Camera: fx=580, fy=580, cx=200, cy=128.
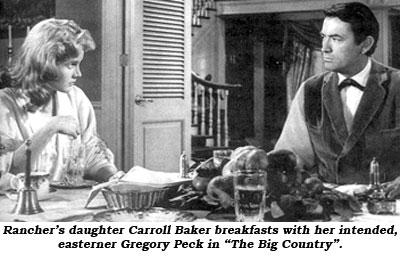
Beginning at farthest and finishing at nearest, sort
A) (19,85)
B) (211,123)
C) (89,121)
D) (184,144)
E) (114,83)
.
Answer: (211,123)
(184,144)
(114,83)
(89,121)
(19,85)

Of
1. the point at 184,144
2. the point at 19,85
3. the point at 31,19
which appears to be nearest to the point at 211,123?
the point at 184,144

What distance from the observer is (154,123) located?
127 inches

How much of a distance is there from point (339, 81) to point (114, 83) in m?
1.33

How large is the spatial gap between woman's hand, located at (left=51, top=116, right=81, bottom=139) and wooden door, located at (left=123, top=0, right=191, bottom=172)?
2.80ft

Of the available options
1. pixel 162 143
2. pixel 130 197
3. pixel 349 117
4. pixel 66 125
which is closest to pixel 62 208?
pixel 130 197

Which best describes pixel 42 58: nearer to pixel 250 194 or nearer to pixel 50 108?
pixel 50 108

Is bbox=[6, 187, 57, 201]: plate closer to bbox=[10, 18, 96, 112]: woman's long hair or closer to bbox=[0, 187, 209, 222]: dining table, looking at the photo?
bbox=[0, 187, 209, 222]: dining table

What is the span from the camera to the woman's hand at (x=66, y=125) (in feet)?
7.03

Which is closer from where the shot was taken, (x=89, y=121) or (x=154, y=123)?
(x=89, y=121)

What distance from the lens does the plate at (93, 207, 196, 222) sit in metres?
1.30

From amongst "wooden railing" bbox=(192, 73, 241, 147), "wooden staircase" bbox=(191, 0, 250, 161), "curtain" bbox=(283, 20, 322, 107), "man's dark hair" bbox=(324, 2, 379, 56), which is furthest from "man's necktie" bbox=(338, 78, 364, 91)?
"curtain" bbox=(283, 20, 322, 107)

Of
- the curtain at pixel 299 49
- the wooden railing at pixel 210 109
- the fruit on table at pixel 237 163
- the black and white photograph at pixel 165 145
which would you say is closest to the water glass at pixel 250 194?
the black and white photograph at pixel 165 145

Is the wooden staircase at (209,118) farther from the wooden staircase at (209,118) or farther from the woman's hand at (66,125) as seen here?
the woman's hand at (66,125)
